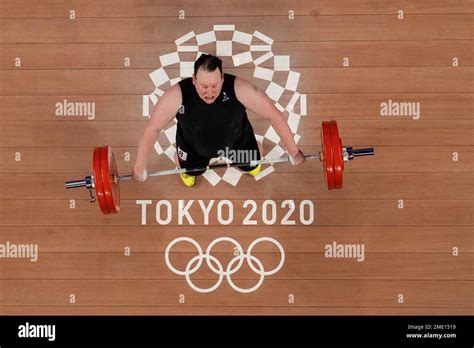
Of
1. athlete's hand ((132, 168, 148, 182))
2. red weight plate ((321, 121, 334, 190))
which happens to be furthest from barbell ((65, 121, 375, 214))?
athlete's hand ((132, 168, 148, 182))

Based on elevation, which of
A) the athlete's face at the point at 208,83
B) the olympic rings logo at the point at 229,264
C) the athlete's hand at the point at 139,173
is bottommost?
the olympic rings logo at the point at 229,264

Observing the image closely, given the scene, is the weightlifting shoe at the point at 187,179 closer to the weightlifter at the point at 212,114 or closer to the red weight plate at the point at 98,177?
the weightlifter at the point at 212,114

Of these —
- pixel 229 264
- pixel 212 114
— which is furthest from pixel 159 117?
pixel 229 264

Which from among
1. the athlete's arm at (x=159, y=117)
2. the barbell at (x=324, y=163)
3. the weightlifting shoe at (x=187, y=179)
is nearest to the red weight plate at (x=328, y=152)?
the barbell at (x=324, y=163)

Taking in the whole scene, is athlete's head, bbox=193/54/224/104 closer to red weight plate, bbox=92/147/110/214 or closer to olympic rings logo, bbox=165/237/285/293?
red weight plate, bbox=92/147/110/214

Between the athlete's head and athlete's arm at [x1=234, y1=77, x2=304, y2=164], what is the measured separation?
15 centimetres

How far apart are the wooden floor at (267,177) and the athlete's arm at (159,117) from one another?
19.0 inches

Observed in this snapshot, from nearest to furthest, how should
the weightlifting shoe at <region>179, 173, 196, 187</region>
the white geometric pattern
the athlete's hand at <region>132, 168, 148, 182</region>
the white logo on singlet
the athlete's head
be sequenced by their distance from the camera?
the athlete's head
the white logo on singlet
the athlete's hand at <region>132, 168, 148, 182</region>
the weightlifting shoe at <region>179, 173, 196, 187</region>
the white geometric pattern

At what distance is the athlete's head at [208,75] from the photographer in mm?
2643

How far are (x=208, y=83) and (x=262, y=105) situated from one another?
1.06 ft

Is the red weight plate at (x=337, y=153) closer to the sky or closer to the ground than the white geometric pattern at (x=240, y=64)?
closer to the ground

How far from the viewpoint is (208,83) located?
2676 millimetres

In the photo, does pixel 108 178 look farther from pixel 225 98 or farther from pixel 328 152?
pixel 328 152

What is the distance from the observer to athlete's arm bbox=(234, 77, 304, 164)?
286cm
